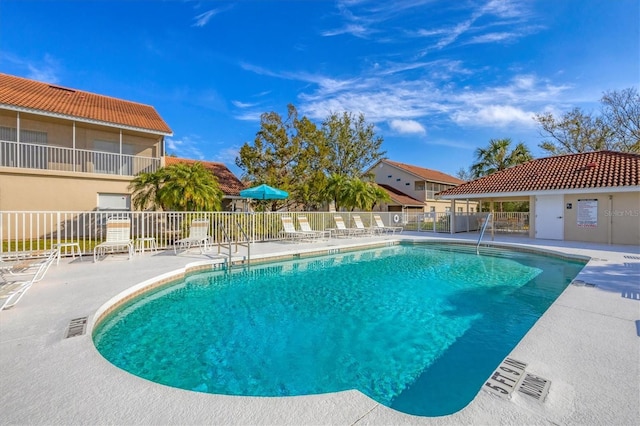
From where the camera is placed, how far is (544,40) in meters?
14.4

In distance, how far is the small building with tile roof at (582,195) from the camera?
13539 mm

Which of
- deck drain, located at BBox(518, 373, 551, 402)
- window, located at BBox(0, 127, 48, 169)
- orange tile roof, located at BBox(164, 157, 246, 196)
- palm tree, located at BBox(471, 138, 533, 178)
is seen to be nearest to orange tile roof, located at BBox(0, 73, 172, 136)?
window, located at BBox(0, 127, 48, 169)

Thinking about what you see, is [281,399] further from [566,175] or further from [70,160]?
[566,175]

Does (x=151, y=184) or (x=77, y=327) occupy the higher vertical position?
(x=151, y=184)

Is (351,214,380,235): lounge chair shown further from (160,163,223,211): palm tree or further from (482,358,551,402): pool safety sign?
(482,358,551,402): pool safety sign

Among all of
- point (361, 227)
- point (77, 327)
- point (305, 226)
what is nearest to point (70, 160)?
point (305, 226)

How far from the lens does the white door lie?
50.5ft

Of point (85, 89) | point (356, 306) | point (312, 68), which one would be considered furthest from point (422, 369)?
point (85, 89)

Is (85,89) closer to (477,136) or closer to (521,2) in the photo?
(521,2)

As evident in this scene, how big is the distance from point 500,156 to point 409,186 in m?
9.16

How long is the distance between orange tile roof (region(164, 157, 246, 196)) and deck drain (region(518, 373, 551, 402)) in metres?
19.3

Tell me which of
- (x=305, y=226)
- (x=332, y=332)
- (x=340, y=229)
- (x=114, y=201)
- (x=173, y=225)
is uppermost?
(x=114, y=201)

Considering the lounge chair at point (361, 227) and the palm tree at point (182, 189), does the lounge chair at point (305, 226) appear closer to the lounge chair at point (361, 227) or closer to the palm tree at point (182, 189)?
the lounge chair at point (361, 227)

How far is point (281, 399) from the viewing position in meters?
2.41
